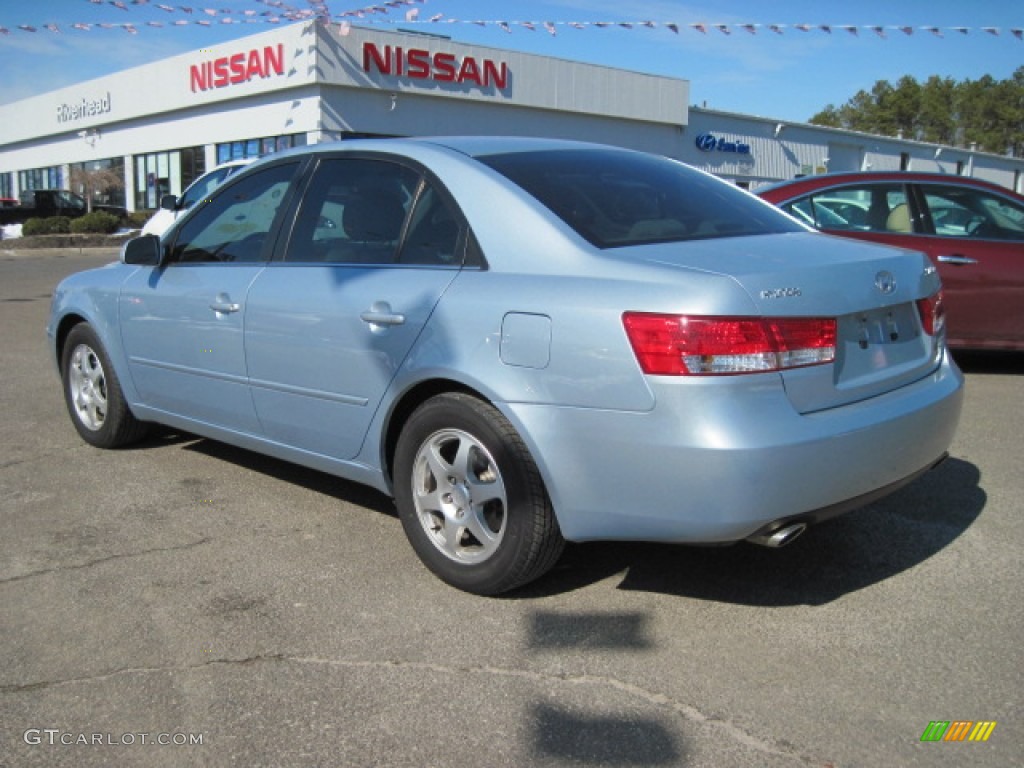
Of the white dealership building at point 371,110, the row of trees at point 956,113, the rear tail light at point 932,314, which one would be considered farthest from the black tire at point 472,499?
the row of trees at point 956,113

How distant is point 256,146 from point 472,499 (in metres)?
30.9

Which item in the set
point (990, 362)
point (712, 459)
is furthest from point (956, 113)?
point (712, 459)

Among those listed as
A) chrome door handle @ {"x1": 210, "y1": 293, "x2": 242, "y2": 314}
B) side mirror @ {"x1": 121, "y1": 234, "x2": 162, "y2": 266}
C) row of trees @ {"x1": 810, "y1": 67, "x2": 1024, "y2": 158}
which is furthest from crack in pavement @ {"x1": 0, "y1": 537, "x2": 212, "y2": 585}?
row of trees @ {"x1": 810, "y1": 67, "x2": 1024, "y2": 158}

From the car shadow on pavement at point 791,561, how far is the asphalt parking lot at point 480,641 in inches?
0.5

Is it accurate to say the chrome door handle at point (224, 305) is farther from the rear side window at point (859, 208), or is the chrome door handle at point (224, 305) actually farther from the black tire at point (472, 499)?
the rear side window at point (859, 208)

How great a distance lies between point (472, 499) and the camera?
11.3 ft

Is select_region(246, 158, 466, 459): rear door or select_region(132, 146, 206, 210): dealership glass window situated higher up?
select_region(132, 146, 206, 210): dealership glass window

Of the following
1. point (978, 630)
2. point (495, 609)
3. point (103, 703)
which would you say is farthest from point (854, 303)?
point (103, 703)

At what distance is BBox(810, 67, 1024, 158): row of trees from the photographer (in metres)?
85.1

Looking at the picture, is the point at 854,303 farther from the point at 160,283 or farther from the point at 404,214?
the point at 160,283

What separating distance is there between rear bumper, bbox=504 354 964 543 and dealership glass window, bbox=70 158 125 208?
139 feet

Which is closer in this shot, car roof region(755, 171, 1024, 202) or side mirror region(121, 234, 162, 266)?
side mirror region(121, 234, 162, 266)

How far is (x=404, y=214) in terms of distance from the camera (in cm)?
387

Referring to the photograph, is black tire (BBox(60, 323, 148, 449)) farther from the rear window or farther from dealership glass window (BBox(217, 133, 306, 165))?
dealership glass window (BBox(217, 133, 306, 165))
